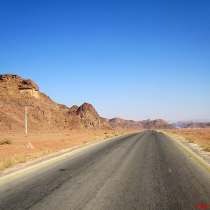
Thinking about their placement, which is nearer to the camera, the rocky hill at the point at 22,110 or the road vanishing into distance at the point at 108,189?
the road vanishing into distance at the point at 108,189

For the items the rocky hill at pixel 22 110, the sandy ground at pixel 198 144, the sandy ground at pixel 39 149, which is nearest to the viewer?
the sandy ground at pixel 39 149

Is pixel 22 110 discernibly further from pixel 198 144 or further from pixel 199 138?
pixel 198 144

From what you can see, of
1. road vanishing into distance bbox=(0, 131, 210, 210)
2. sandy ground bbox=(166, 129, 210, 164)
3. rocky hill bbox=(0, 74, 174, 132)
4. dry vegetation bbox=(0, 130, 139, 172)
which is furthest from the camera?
rocky hill bbox=(0, 74, 174, 132)

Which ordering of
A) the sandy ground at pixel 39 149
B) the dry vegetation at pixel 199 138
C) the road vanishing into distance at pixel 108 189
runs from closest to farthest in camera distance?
the road vanishing into distance at pixel 108 189 < the sandy ground at pixel 39 149 < the dry vegetation at pixel 199 138

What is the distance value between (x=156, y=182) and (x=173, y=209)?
1.98m

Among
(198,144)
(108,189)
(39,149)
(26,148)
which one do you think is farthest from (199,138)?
(108,189)

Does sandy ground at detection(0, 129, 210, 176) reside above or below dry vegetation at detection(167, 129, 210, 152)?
above

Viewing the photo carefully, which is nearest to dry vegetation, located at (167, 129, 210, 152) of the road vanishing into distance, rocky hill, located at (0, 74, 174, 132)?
the road vanishing into distance

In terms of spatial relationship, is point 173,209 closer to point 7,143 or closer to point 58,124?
point 7,143

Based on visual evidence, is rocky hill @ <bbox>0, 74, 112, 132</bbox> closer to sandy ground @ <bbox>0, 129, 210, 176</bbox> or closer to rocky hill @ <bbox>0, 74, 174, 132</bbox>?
rocky hill @ <bbox>0, 74, 174, 132</bbox>

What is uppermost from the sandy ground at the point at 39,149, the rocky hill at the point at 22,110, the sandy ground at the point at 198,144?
the rocky hill at the point at 22,110

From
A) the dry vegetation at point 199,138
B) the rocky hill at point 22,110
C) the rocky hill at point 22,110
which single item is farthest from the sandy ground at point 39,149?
the rocky hill at point 22,110

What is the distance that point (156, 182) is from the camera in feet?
19.7

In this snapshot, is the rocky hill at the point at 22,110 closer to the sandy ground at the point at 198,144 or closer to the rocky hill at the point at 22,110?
the rocky hill at the point at 22,110
